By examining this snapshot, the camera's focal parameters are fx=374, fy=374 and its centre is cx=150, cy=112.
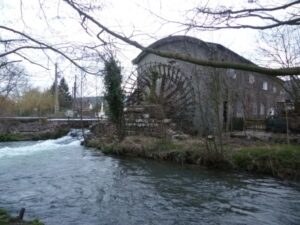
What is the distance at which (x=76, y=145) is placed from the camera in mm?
22203

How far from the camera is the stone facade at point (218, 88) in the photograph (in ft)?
45.7

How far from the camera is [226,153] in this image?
13.5m

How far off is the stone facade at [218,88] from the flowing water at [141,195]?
2943 millimetres

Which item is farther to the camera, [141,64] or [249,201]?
[141,64]

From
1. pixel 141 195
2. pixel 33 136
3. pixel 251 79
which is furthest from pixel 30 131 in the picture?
pixel 141 195

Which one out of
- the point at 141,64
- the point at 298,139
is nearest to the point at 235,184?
the point at 298,139

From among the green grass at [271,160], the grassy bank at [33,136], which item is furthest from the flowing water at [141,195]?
the grassy bank at [33,136]

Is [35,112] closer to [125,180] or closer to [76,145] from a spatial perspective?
[76,145]

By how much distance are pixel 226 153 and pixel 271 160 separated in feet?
5.88

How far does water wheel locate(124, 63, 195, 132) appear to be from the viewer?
22062mm

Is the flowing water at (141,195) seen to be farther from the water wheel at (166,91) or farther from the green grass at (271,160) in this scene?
the water wheel at (166,91)

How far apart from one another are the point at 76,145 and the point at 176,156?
30.3 ft

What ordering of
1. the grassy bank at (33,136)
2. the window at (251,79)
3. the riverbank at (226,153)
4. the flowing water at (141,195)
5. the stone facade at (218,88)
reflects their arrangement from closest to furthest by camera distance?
1. the flowing water at (141,195)
2. the riverbank at (226,153)
3. the stone facade at (218,88)
4. the window at (251,79)
5. the grassy bank at (33,136)

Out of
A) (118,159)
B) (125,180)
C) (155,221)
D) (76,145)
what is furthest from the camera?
(76,145)
